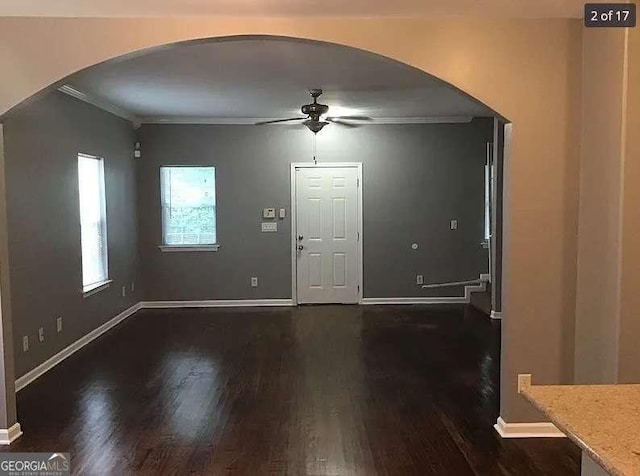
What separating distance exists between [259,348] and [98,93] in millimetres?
3033

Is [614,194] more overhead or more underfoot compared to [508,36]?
more underfoot

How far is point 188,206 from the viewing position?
8.18 metres

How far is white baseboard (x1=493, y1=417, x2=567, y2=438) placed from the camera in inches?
143

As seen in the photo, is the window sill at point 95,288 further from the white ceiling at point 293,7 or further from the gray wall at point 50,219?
the white ceiling at point 293,7

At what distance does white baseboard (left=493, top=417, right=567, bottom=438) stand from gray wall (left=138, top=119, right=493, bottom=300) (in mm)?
4663

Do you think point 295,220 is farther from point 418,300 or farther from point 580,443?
point 580,443

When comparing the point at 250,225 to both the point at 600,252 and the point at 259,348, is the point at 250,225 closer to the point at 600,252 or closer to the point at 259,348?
the point at 259,348

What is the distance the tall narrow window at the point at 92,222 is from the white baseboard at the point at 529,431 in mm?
4337

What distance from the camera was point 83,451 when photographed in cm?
345

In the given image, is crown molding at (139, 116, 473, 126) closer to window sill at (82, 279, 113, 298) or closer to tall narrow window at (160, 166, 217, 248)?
tall narrow window at (160, 166, 217, 248)

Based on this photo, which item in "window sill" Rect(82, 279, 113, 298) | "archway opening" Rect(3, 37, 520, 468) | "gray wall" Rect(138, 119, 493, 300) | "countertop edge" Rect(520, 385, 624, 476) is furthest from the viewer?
"gray wall" Rect(138, 119, 493, 300)

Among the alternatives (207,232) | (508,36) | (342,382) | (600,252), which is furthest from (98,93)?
(600,252)

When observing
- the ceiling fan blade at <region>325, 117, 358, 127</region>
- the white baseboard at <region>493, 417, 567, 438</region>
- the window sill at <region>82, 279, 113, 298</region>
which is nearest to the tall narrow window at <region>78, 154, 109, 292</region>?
the window sill at <region>82, 279, 113, 298</region>

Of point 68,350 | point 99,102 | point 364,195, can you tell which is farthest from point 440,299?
point 99,102
